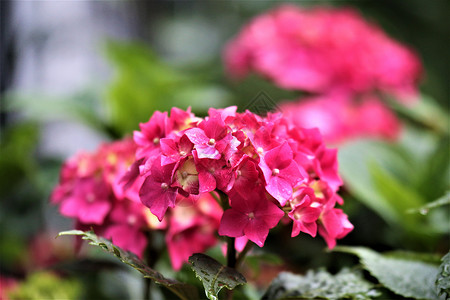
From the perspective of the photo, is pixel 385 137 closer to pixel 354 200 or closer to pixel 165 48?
pixel 354 200

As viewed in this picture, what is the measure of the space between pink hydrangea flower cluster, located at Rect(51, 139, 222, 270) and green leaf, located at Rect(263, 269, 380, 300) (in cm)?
13

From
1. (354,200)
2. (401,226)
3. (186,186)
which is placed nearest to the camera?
(186,186)

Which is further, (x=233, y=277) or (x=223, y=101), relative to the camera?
(x=223, y=101)

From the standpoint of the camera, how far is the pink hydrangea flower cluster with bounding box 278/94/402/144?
1063 millimetres

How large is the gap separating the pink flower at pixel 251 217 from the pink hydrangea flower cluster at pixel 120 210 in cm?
17

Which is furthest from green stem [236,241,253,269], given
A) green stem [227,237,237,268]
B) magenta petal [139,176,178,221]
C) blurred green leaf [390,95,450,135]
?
blurred green leaf [390,95,450,135]

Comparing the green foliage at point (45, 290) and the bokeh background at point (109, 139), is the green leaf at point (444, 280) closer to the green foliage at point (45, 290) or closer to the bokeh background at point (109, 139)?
the bokeh background at point (109, 139)

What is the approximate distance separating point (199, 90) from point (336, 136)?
0.37 metres

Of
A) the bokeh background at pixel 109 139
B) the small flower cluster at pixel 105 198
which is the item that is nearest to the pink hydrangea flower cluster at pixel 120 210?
the small flower cluster at pixel 105 198

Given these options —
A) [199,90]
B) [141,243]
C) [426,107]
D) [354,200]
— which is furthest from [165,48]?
[141,243]

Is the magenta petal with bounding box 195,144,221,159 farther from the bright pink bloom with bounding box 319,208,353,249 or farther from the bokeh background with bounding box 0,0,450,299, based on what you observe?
the bokeh background with bounding box 0,0,450,299

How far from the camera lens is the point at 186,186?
18.3 inches

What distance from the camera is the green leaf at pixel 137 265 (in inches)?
18.4

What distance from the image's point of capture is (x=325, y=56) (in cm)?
121
